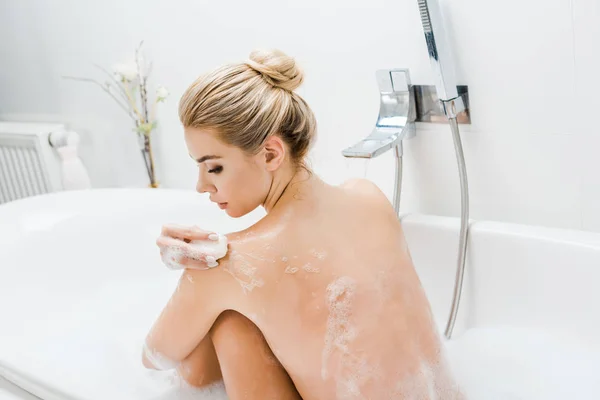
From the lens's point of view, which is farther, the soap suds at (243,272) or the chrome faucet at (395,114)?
the chrome faucet at (395,114)

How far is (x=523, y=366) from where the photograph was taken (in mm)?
1573

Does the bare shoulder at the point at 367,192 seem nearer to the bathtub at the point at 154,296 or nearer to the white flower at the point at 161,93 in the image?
the bathtub at the point at 154,296

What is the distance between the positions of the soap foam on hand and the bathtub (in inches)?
13.8

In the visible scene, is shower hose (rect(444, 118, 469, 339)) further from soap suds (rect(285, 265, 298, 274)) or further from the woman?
soap suds (rect(285, 265, 298, 274))

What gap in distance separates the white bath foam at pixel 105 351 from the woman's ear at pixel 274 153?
18.8 inches

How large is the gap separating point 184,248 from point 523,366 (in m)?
0.87

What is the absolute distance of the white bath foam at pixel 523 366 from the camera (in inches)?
58.2

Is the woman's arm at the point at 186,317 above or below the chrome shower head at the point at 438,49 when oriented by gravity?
below

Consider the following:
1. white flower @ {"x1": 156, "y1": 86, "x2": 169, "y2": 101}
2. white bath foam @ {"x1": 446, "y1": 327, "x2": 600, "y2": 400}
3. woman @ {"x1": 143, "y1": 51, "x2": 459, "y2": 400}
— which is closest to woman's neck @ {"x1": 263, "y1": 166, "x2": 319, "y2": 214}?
woman @ {"x1": 143, "y1": 51, "x2": 459, "y2": 400}

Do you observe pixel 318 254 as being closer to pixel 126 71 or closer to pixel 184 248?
pixel 184 248

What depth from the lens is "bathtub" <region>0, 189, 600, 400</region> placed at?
1498 mm

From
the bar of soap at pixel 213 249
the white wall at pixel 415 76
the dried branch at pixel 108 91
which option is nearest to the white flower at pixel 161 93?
the white wall at pixel 415 76

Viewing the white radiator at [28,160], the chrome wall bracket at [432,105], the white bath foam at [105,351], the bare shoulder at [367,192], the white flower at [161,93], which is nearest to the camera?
the bare shoulder at [367,192]

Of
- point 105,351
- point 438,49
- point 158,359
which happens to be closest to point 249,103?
point 158,359
